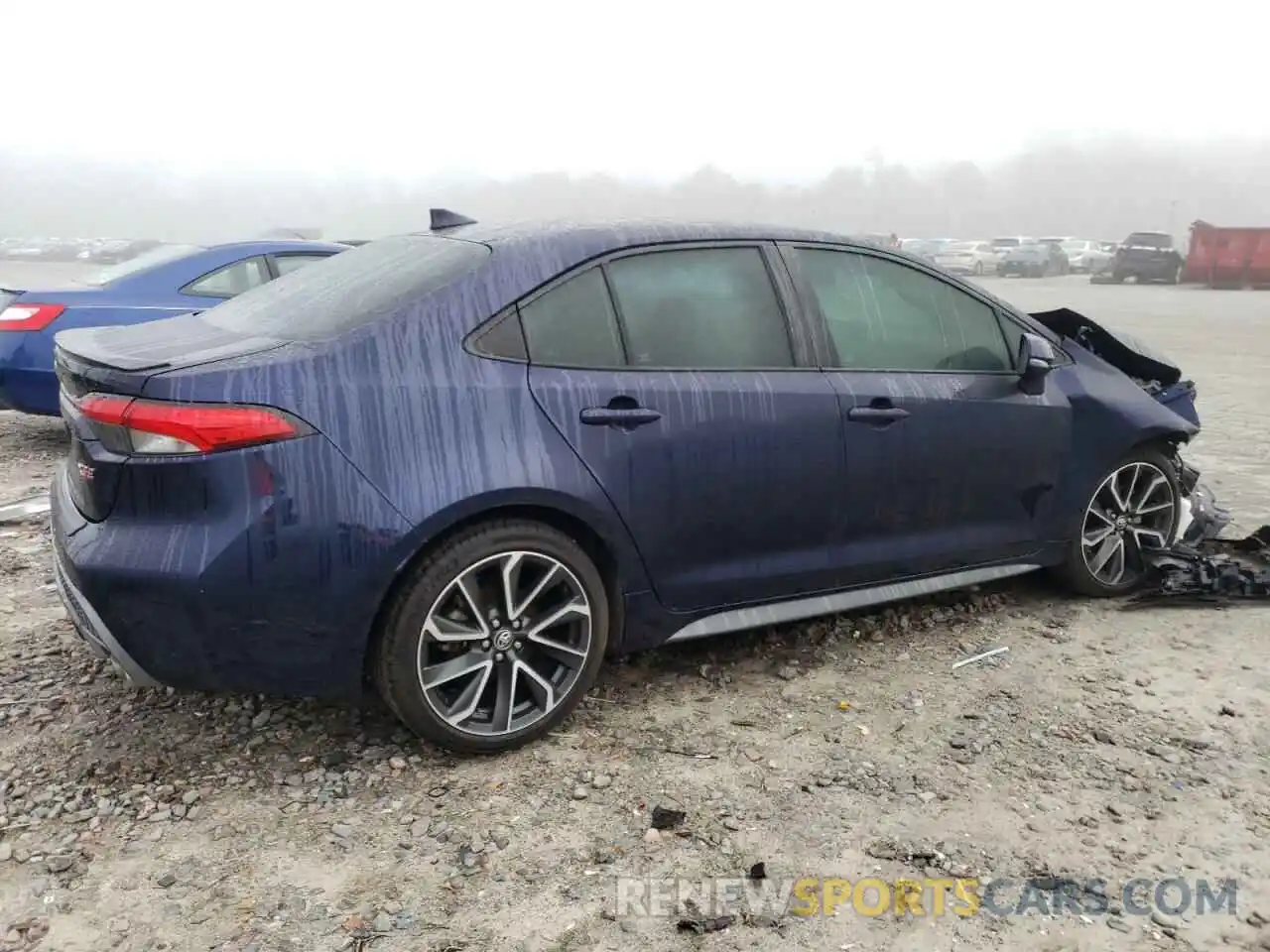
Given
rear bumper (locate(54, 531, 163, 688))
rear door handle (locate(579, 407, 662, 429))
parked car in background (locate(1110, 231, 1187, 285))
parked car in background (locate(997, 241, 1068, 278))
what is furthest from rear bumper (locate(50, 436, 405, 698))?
parked car in background (locate(997, 241, 1068, 278))

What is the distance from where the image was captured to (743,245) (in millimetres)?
3443

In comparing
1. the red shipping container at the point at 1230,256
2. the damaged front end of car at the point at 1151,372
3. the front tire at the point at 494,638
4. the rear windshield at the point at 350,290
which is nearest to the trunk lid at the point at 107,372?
the rear windshield at the point at 350,290

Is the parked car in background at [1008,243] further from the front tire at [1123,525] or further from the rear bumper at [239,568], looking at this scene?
the rear bumper at [239,568]

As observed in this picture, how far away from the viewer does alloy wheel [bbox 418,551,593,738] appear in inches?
112

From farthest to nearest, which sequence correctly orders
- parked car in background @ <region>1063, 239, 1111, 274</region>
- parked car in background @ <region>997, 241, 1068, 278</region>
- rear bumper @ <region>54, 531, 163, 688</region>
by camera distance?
parked car in background @ <region>1063, 239, 1111, 274</region>
parked car in background @ <region>997, 241, 1068, 278</region>
rear bumper @ <region>54, 531, 163, 688</region>

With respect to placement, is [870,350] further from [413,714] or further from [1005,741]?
[413,714]

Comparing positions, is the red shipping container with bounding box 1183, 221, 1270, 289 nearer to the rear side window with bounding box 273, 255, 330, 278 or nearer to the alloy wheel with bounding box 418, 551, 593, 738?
the rear side window with bounding box 273, 255, 330, 278

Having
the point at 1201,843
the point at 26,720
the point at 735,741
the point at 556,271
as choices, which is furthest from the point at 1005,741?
the point at 26,720

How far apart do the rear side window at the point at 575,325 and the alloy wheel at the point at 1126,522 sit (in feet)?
7.37

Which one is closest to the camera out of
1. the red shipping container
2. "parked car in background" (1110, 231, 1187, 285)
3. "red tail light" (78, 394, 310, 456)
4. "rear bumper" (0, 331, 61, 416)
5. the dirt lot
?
the dirt lot

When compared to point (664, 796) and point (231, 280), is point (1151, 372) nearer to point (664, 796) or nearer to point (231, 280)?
point (664, 796)

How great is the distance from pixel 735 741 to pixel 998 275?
34.1m

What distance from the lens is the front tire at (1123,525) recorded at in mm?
4215

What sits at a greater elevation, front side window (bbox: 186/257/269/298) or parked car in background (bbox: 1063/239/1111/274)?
parked car in background (bbox: 1063/239/1111/274)
